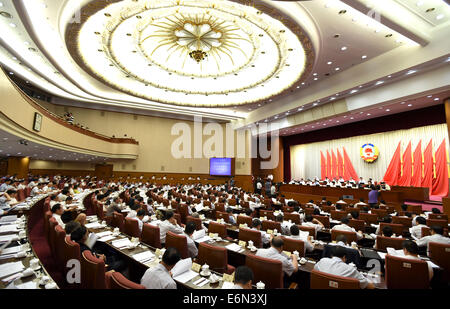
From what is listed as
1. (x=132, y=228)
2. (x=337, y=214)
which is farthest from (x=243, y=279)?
(x=337, y=214)

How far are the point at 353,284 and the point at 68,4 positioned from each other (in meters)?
9.12

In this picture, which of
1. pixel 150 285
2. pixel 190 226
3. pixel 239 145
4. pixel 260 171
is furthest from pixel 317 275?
pixel 260 171

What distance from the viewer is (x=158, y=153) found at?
67.1 ft

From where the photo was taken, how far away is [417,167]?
1313cm

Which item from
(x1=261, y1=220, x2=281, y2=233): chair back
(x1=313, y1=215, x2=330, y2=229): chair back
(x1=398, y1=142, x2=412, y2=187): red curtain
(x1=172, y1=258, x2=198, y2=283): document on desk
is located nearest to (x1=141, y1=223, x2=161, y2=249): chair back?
(x1=172, y1=258, x2=198, y2=283): document on desk

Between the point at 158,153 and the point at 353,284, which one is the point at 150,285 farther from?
the point at 158,153

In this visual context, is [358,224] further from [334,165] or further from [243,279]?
[334,165]

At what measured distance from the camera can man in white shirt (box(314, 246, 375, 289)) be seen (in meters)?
2.53

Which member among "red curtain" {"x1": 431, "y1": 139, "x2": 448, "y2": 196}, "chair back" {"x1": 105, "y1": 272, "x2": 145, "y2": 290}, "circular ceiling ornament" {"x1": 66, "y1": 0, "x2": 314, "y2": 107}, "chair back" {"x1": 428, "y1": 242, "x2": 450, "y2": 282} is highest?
"circular ceiling ornament" {"x1": 66, "y1": 0, "x2": 314, "y2": 107}

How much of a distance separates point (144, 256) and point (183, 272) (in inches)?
33.1

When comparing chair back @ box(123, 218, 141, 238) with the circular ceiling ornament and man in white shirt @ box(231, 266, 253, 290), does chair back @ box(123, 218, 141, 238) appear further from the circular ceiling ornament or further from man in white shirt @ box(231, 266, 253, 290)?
the circular ceiling ornament

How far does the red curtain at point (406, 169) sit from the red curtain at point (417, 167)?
239 mm

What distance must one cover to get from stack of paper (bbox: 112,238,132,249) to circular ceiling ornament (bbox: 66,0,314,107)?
606 cm
